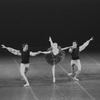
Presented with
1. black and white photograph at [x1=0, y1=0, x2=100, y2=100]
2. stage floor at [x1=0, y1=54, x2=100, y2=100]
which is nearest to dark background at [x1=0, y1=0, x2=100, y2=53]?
black and white photograph at [x1=0, y1=0, x2=100, y2=100]

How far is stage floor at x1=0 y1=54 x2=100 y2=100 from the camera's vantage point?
14.7m

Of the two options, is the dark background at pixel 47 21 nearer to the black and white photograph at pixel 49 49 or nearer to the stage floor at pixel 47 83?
the black and white photograph at pixel 49 49

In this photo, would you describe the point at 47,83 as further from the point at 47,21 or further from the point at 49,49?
the point at 47,21

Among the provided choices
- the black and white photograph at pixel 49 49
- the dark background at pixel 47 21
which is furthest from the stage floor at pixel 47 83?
the dark background at pixel 47 21

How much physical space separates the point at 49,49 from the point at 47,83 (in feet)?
4.19

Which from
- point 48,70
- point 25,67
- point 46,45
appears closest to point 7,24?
point 46,45

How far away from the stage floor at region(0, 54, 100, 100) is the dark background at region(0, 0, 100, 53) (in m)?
4.70

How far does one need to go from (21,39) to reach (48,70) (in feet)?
22.3

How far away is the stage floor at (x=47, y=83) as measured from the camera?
1471 cm

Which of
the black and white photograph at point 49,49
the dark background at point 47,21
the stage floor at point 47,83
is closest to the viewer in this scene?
the stage floor at point 47,83

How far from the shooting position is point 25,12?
90.7 feet

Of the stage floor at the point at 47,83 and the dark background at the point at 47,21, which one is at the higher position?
the dark background at the point at 47,21

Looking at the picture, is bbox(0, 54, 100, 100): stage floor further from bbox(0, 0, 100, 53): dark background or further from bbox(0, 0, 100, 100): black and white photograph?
bbox(0, 0, 100, 53): dark background

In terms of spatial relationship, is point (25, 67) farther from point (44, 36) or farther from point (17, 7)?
point (17, 7)
